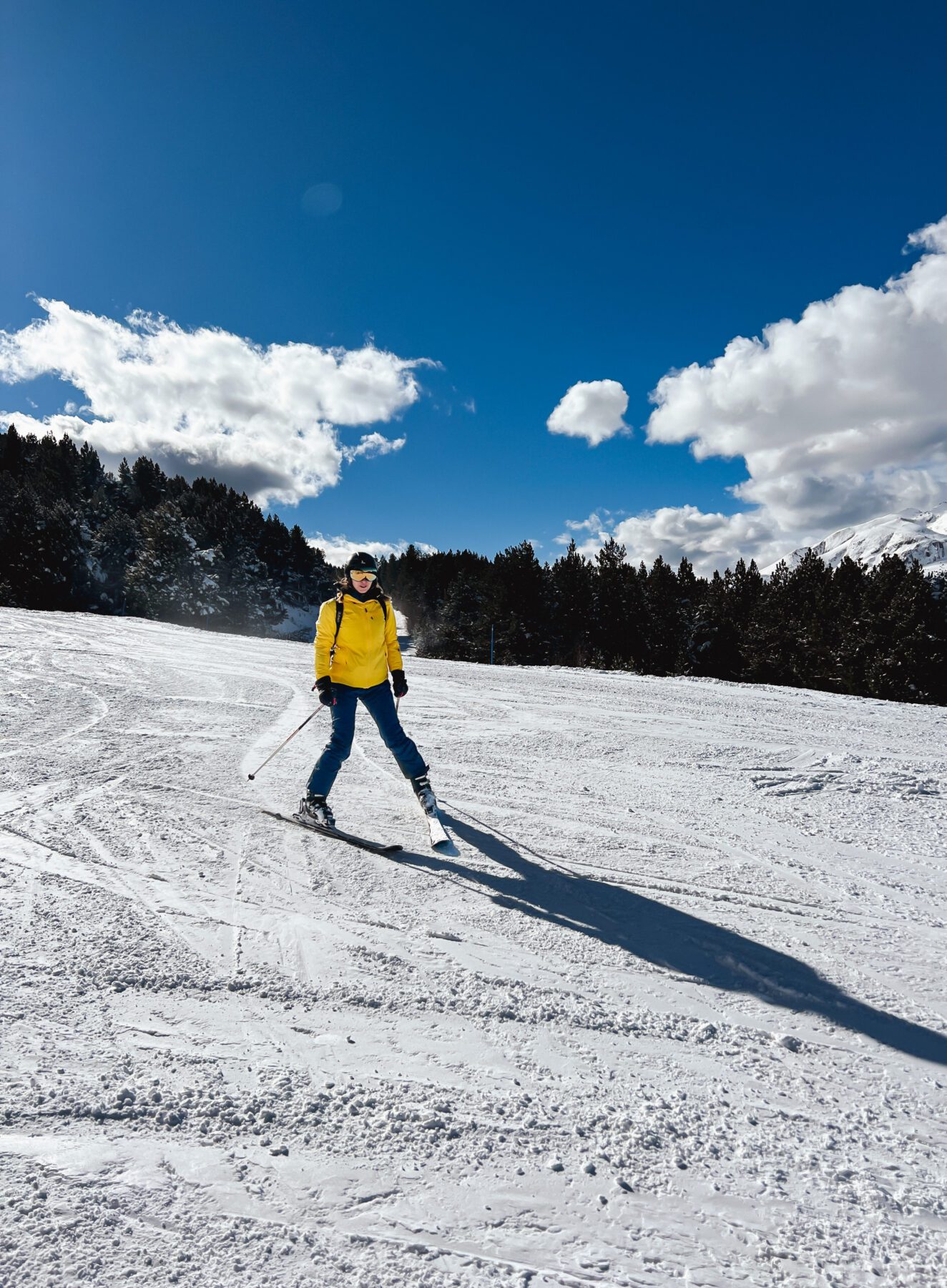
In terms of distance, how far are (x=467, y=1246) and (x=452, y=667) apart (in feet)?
38.1

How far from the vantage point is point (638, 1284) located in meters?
1.43

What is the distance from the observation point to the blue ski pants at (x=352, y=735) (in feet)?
14.3

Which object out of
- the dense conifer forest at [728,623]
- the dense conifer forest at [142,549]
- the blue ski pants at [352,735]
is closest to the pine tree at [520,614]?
the dense conifer forest at [728,623]

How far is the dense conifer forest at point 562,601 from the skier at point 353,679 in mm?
16074

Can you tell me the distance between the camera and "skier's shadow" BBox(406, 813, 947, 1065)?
238cm

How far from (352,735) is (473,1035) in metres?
2.53

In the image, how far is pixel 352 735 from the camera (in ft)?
14.5

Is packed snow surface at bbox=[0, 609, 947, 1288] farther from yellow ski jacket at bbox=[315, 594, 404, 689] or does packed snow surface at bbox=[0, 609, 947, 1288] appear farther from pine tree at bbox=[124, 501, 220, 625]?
pine tree at bbox=[124, 501, 220, 625]

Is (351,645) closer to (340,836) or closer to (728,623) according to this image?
(340,836)

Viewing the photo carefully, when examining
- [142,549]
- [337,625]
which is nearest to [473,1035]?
[337,625]

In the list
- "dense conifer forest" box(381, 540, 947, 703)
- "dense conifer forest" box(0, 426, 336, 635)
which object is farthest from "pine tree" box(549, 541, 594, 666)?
"dense conifer forest" box(0, 426, 336, 635)

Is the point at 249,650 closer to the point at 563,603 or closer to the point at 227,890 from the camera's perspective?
the point at 227,890

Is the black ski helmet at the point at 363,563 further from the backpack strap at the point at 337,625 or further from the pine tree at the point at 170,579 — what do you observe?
the pine tree at the point at 170,579

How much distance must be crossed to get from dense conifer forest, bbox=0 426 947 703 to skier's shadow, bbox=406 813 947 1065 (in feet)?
54.9
